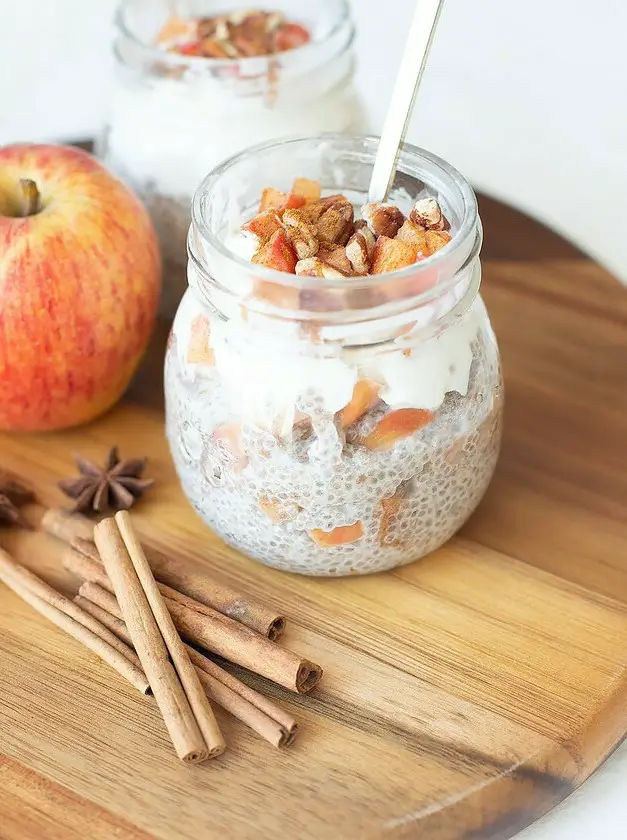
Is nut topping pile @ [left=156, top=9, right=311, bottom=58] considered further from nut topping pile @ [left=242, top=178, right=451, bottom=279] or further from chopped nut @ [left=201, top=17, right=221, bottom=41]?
nut topping pile @ [left=242, top=178, right=451, bottom=279]

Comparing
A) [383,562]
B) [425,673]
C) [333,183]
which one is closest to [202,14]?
[333,183]

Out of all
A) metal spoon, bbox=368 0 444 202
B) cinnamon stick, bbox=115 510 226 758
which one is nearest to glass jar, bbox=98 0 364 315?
metal spoon, bbox=368 0 444 202

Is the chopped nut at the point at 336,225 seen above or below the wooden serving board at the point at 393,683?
above

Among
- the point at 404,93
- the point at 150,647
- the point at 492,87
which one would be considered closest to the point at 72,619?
the point at 150,647

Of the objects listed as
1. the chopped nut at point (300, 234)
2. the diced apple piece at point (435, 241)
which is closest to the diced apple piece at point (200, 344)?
the chopped nut at point (300, 234)

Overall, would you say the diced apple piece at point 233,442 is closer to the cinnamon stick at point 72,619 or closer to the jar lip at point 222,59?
the cinnamon stick at point 72,619

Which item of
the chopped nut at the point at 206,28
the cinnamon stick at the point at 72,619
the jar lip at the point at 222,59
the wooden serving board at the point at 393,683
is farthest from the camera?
the chopped nut at the point at 206,28
